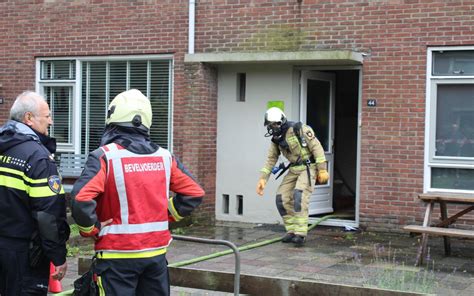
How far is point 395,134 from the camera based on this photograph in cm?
995

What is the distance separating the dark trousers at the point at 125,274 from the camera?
12.6 ft

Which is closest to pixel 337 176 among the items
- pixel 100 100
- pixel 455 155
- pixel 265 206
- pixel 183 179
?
pixel 265 206

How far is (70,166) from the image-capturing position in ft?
40.7

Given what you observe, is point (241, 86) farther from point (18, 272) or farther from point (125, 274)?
point (125, 274)

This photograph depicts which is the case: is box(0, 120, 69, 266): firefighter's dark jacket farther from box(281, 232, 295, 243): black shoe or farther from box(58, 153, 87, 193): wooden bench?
box(58, 153, 87, 193): wooden bench

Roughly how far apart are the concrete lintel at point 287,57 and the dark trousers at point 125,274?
645cm

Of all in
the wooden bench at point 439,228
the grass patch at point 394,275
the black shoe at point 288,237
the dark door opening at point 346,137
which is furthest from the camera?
the dark door opening at point 346,137

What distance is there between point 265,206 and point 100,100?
Result: 146 inches

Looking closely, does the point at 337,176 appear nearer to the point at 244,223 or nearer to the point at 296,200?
the point at 244,223

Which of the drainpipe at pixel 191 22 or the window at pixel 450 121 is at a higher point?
the drainpipe at pixel 191 22

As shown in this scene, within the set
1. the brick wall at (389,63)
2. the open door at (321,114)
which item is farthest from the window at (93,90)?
the brick wall at (389,63)

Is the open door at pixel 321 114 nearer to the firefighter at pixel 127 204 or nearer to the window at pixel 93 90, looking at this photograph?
the window at pixel 93 90

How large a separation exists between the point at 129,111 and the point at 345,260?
5051mm

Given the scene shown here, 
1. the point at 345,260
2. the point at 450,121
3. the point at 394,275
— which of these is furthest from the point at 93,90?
the point at 394,275
